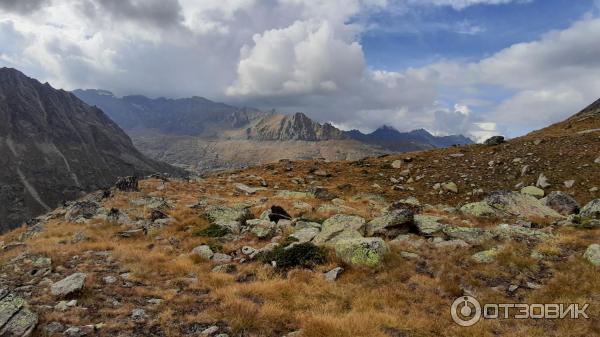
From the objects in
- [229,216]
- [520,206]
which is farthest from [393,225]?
Result: [520,206]

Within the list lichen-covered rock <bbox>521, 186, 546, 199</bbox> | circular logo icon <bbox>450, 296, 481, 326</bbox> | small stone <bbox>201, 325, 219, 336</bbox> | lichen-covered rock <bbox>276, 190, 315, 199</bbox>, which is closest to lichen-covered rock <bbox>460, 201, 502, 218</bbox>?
lichen-covered rock <bbox>521, 186, 546, 199</bbox>

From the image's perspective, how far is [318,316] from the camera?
11148 mm

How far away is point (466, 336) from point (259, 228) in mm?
14185

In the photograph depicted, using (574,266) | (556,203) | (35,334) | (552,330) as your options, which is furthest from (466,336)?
(556,203)

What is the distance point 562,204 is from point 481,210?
7.53 metres

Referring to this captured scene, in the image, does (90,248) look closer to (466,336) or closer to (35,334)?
(35,334)

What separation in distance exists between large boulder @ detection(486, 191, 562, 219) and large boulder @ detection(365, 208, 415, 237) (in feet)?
30.0

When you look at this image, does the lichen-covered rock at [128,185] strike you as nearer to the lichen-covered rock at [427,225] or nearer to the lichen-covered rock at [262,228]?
the lichen-covered rock at [262,228]

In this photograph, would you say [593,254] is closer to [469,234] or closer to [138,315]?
[469,234]

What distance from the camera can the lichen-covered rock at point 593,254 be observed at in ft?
47.5

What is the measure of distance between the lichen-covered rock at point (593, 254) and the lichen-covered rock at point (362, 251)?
25.4ft

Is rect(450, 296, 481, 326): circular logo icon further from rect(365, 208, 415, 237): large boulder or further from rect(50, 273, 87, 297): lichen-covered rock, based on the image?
rect(50, 273, 87, 297): lichen-covered rock

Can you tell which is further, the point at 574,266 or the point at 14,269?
the point at 14,269

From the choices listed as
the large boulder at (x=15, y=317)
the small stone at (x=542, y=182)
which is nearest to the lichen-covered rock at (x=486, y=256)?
the large boulder at (x=15, y=317)
